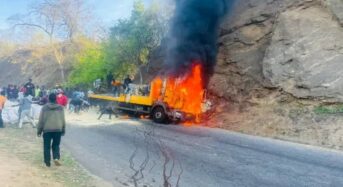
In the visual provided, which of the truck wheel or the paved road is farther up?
the truck wheel

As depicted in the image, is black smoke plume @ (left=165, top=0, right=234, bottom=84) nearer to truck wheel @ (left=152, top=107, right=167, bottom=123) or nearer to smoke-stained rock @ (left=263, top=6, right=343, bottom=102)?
truck wheel @ (left=152, top=107, right=167, bottom=123)

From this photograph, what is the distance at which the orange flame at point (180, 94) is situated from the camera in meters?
20.9

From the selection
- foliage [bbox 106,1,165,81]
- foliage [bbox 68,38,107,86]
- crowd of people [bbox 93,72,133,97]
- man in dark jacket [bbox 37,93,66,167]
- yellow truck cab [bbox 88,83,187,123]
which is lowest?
man in dark jacket [bbox 37,93,66,167]

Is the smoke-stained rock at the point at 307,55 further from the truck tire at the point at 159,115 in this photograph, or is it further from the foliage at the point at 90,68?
the foliage at the point at 90,68

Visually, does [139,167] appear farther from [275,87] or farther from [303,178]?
[275,87]

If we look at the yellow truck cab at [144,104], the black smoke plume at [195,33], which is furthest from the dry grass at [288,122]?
the black smoke plume at [195,33]

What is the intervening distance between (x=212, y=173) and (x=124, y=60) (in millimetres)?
26923

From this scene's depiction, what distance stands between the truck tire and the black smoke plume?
12.1 feet

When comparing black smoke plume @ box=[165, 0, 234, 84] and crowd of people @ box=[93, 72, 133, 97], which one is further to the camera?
crowd of people @ box=[93, 72, 133, 97]

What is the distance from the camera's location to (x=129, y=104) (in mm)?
22984

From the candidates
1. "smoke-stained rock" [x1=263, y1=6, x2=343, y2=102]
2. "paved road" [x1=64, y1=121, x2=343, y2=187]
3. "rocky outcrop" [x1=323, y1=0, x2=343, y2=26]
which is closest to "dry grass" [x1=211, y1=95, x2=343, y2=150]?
"smoke-stained rock" [x1=263, y1=6, x2=343, y2=102]

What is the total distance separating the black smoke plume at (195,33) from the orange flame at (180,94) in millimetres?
1767

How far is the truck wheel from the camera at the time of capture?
20.4 metres

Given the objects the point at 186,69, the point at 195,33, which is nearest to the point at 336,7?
the point at 195,33
